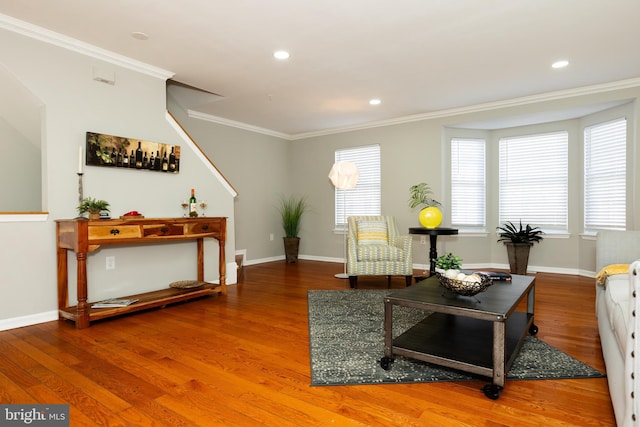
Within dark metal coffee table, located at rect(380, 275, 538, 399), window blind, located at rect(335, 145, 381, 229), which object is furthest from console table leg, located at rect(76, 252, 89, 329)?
window blind, located at rect(335, 145, 381, 229)

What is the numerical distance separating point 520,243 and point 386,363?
4022mm

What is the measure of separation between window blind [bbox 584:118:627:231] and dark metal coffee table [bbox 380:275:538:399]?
3.20m

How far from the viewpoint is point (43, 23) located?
2934mm

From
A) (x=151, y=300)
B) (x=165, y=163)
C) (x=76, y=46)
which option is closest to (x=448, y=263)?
(x=151, y=300)

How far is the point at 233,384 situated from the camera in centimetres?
200

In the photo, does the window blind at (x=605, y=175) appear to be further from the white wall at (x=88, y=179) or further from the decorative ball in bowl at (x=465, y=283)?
the white wall at (x=88, y=179)

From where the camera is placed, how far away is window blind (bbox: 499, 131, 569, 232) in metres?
5.48

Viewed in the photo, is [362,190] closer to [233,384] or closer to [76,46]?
[76,46]

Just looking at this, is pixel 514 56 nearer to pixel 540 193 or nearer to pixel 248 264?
pixel 540 193

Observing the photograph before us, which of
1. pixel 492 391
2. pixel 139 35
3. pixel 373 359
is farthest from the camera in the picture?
pixel 139 35

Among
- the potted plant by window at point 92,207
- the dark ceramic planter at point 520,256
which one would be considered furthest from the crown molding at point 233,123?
the dark ceramic planter at point 520,256

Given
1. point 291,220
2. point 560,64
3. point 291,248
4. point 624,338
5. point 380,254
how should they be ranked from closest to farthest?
point 624,338 < point 560,64 < point 380,254 < point 291,248 < point 291,220

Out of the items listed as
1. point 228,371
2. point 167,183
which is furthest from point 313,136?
point 228,371

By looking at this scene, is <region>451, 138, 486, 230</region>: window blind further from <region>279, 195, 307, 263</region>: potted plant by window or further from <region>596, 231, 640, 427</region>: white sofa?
<region>596, 231, 640, 427</region>: white sofa
